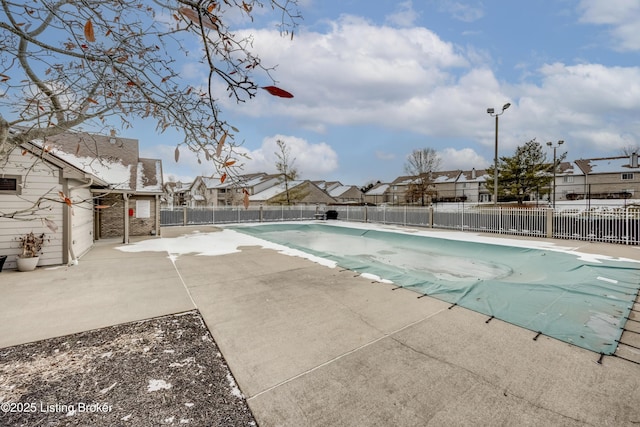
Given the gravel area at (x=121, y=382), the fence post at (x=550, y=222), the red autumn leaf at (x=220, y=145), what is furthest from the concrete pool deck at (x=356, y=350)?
the fence post at (x=550, y=222)

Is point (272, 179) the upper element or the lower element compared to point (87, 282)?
upper

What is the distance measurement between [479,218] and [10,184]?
53.7ft

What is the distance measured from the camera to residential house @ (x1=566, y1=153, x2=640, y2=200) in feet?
99.9

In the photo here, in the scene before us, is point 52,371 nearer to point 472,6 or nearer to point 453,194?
point 472,6

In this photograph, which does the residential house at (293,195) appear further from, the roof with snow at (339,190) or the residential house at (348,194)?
the roof with snow at (339,190)

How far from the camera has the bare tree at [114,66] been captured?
1443mm

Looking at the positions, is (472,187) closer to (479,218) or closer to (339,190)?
(339,190)

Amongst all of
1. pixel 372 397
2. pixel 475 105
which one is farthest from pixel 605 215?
pixel 372 397

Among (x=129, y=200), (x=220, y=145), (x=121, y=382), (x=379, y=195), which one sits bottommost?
(x=121, y=382)

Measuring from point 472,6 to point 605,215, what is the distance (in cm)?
866

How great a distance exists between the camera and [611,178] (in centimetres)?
3206

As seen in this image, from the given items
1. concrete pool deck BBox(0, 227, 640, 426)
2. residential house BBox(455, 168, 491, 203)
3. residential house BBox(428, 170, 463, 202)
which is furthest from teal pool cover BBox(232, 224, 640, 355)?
residential house BBox(428, 170, 463, 202)

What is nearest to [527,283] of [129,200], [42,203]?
[42,203]

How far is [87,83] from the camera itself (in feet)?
5.75
